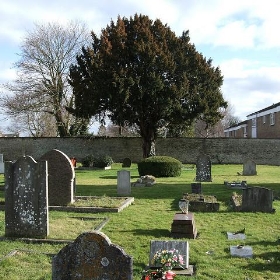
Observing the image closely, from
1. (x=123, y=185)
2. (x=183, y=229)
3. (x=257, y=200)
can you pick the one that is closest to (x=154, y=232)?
(x=183, y=229)

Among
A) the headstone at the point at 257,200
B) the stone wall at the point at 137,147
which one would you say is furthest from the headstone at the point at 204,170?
the stone wall at the point at 137,147

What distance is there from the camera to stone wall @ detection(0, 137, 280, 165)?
37.1m

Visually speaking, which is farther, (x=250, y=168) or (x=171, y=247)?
(x=250, y=168)

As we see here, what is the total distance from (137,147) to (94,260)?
33881 millimetres

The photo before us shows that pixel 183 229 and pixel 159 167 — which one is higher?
pixel 159 167

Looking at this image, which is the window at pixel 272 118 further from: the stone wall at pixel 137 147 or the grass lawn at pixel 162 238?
the grass lawn at pixel 162 238

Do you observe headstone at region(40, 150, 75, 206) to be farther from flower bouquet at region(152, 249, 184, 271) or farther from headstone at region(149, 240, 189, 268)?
flower bouquet at region(152, 249, 184, 271)

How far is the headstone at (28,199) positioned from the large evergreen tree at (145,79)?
78.4 feet

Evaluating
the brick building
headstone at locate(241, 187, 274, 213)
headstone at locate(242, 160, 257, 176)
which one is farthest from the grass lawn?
the brick building

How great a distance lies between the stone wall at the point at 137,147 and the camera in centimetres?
3706

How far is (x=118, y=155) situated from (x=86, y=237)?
111 ft

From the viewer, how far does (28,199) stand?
26.1ft

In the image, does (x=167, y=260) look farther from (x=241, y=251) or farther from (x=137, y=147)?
(x=137, y=147)

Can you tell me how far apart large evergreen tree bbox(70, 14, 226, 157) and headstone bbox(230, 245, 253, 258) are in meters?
25.2
